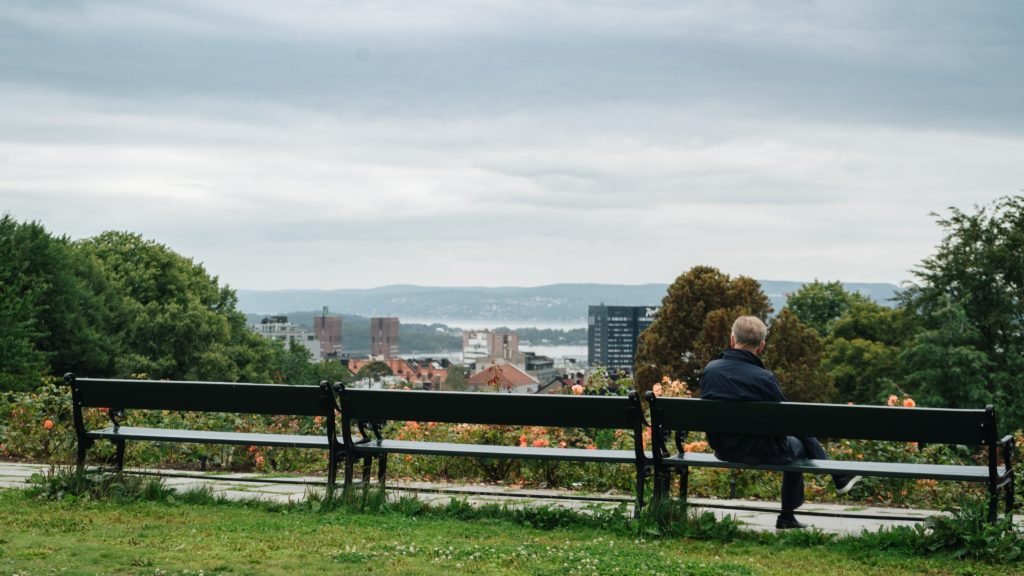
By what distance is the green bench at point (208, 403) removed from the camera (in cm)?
693

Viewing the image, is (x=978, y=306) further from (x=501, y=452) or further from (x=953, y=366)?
(x=501, y=452)

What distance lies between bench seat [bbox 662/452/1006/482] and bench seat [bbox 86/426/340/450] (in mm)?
2446

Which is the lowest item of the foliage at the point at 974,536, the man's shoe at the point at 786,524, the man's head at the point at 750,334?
the man's shoe at the point at 786,524

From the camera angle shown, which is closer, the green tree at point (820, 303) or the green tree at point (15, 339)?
the green tree at point (15, 339)

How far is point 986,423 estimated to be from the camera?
18.6 feet

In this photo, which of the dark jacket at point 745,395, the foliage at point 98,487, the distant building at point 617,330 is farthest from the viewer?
the distant building at point 617,330

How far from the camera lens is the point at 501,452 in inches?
262

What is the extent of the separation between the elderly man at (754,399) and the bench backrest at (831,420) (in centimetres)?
16

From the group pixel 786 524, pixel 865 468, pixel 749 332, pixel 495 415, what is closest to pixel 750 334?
pixel 749 332

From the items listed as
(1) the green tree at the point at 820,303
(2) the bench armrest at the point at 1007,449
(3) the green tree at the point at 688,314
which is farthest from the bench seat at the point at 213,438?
(1) the green tree at the point at 820,303

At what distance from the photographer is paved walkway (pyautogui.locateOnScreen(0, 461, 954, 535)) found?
6398 mm

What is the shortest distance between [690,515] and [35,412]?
7309 mm

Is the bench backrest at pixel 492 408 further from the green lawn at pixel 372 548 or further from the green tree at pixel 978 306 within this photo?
the green tree at pixel 978 306

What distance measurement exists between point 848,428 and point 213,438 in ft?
13.1
